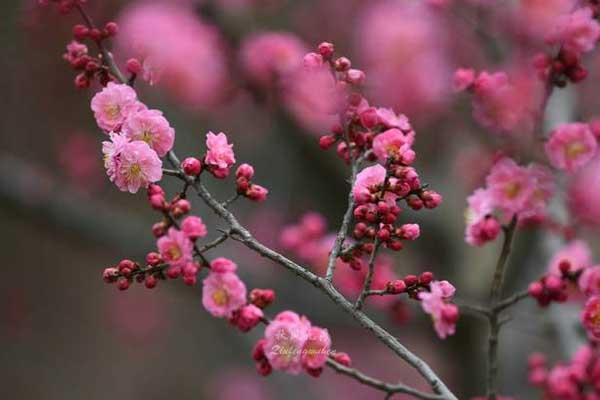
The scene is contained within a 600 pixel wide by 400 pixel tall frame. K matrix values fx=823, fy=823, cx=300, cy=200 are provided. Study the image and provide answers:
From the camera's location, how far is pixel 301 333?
4.11ft

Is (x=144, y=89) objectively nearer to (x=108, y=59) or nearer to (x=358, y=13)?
(x=358, y=13)

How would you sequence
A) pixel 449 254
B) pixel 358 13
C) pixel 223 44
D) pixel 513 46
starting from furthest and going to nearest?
1. pixel 358 13
2. pixel 449 254
3. pixel 223 44
4. pixel 513 46

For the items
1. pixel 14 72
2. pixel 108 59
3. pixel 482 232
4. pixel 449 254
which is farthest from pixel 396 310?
pixel 14 72

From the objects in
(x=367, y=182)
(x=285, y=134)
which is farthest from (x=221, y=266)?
(x=285, y=134)

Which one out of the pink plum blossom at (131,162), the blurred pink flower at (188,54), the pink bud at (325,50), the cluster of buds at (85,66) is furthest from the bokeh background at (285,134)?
the pink plum blossom at (131,162)

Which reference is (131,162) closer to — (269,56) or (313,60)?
(313,60)

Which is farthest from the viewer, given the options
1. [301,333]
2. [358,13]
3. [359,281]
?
[358,13]

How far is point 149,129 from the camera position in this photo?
3.88ft

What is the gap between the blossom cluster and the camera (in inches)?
55.7

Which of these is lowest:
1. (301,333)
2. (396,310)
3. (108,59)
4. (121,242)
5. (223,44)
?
(301,333)

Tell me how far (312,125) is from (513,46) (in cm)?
78

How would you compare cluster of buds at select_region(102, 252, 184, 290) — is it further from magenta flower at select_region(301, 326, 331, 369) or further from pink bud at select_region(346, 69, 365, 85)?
pink bud at select_region(346, 69, 365, 85)

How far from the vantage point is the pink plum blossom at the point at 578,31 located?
4.50 ft

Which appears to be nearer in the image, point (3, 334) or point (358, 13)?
point (358, 13)
